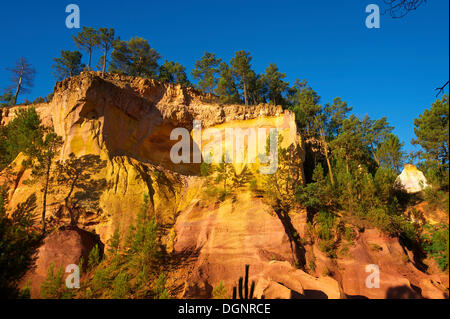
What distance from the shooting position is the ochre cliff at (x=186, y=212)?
12.9 m

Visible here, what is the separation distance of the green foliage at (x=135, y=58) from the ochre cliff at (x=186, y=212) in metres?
8.13

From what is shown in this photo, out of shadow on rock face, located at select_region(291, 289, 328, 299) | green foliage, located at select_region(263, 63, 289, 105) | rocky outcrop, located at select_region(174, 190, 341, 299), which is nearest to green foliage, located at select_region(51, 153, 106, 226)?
rocky outcrop, located at select_region(174, 190, 341, 299)

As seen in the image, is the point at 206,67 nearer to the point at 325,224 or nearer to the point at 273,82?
the point at 273,82

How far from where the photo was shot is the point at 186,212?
16.1m

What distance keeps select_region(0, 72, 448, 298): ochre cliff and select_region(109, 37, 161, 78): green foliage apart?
8.13 metres

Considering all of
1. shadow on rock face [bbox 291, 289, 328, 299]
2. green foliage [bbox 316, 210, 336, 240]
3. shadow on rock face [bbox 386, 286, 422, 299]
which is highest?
green foliage [bbox 316, 210, 336, 240]

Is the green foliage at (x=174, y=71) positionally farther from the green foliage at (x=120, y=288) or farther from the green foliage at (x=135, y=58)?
the green foliage at (x=120, y=288)

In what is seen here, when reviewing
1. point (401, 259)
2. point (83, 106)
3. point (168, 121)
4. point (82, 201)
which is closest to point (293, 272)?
point (401, 259)

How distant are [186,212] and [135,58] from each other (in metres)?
21.0

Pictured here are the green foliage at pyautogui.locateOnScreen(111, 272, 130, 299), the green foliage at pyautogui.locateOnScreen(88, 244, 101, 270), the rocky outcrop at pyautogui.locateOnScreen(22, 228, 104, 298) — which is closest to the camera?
the green foliage at pyautogui.locateOnScreen(111, 272, 130, 299)

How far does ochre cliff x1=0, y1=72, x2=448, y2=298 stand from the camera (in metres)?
12.9

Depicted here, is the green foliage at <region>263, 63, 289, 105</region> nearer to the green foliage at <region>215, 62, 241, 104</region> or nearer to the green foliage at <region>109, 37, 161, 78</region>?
the green foliage at <region>215, 62, 241, 104</region>

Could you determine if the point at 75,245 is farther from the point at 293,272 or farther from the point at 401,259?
the point at 401,259

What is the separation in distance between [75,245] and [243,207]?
9487 millimetres
